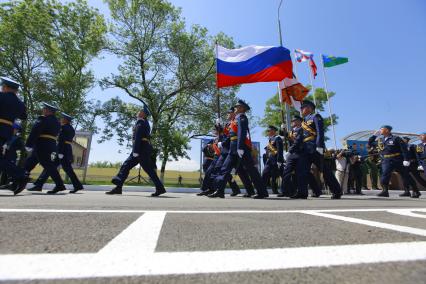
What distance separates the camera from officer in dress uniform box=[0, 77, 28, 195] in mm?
5227

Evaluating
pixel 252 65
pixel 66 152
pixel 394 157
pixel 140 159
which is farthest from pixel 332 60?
pixel 66 152

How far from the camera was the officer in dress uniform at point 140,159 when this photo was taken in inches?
258

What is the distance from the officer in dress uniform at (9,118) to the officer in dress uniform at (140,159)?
177 cm

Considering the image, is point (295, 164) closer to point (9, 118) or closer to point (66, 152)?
point (66, 152)

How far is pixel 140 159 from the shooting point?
670 centimetres

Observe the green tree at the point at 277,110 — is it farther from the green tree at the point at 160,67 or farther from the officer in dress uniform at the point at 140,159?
the officer in dress uniform at the point at 140,159

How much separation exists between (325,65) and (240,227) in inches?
780

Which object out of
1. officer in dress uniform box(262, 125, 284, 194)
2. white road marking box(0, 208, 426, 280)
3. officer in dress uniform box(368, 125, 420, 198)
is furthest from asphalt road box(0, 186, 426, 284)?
officer in dress uniform box(368, 125, 420, 198)

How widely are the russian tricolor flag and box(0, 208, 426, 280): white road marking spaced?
8.48 m

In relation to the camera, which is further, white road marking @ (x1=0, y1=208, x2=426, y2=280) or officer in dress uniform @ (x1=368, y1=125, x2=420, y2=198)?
officer in dress uniform @ (x1=368, y1=125, x2=420, y2=198)

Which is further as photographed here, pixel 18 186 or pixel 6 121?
pixel 18 186

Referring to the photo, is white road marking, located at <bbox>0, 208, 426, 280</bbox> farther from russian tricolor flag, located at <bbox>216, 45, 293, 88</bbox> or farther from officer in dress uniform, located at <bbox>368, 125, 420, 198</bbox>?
russian tricolor flag, located at <bbox>216, 45, 293, 88</bbox>

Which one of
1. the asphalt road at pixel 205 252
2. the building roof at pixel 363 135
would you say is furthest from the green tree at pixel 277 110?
the asphalt road at pixel 205 252

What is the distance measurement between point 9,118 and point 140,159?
8.62 ft
